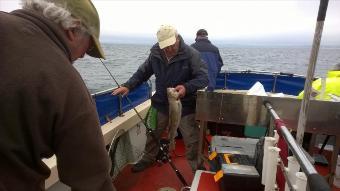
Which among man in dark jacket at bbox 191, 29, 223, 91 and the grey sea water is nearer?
man in dark jacket at bbox 191, 29, 223, 91

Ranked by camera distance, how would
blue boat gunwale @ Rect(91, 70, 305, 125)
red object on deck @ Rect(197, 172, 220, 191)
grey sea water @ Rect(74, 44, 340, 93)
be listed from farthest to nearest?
grey sea water @ Rect(74, 44, 340, 93), blue boat gunwale @ Rect(91, 70, 305, 125), red object on deck @ Rect(197, 172, 220, 191)

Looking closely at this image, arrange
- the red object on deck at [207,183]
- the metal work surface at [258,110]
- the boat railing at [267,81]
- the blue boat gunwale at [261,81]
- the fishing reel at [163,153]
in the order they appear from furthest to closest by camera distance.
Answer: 1. the boat railing at [267,81]
2. the blue boat gunwale at [261,81]
3. the fishing reel at [163,153]
4. the metal work surface at [258,110]
5. the red object on deck at [207,183]

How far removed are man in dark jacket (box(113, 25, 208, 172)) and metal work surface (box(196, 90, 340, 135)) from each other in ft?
1.58

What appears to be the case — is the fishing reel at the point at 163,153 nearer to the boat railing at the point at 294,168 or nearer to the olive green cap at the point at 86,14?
the boat railing at the point at 294,168

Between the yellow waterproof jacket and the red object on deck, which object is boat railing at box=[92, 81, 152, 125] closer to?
the red object on deck

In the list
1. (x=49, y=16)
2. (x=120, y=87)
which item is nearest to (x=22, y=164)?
(x=49, y=16)

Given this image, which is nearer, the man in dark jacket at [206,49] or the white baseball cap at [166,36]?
the white baseball cap at [166,36]

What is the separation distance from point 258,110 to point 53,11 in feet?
6.88

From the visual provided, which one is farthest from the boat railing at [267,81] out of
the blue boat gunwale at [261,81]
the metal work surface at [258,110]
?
the metal work surface at [258,110]

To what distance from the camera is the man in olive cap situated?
0.92 m

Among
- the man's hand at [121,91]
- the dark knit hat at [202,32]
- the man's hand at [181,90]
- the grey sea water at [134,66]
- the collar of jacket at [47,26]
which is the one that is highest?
the collar of jacket at [47,26]

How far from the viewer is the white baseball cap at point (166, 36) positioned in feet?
11.0

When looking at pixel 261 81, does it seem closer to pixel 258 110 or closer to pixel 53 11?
pixel 258 110

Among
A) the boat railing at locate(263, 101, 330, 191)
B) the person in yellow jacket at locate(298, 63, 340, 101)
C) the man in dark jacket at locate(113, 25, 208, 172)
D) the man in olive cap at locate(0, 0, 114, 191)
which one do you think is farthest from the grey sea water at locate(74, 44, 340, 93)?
the man in olive cap at locate(0, 0, 114, 191)
